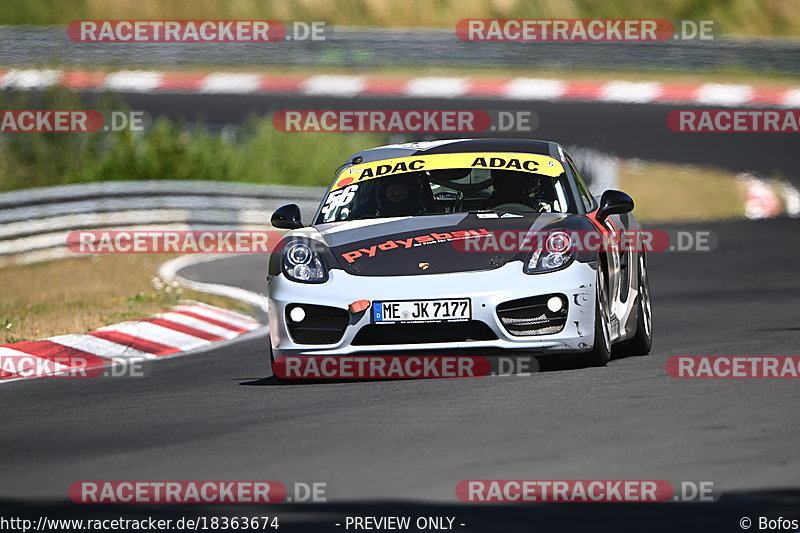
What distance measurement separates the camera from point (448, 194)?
9.69 metres

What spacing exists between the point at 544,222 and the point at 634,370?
95cm

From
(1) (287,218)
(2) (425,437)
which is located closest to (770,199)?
(1) (287,218)

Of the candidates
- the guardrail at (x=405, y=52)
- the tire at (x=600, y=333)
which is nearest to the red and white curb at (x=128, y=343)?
the tire at (x=600, y=333)

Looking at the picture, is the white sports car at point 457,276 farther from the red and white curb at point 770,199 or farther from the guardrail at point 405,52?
the guardrail at point 405,52

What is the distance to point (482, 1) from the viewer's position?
3772 cm

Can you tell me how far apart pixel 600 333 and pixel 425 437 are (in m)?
2.23

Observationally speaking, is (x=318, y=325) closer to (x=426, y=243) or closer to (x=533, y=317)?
(x=426, y=243)

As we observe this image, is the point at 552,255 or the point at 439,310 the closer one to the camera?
the point at 439,310

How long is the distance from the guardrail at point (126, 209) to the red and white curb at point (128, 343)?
18.8ft

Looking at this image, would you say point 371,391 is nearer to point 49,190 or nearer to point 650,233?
point 49,190

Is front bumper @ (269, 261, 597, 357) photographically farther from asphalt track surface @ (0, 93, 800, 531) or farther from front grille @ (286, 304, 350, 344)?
asphalt track surface @ (0, 93, 800, 531)

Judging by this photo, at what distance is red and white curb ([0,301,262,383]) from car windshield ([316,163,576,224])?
80.6 inches

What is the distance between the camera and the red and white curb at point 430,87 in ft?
89.9

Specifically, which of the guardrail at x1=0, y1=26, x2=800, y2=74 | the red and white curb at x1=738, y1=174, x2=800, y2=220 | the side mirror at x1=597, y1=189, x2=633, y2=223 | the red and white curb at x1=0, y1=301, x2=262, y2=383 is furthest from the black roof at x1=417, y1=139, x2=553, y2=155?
the guardrail at x1=0, y1=26, x2=800, y2=74
